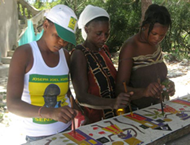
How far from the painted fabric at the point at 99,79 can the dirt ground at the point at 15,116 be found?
0.58 metres

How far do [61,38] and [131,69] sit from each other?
29.7 inches

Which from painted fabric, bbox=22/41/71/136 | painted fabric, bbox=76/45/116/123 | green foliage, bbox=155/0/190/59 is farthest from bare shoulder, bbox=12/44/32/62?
green foliage, bbox=155/0/190/59

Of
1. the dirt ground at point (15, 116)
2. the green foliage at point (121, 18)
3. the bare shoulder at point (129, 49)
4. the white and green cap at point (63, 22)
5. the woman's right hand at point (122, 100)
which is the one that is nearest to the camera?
the white and green cap at point (63, 22)

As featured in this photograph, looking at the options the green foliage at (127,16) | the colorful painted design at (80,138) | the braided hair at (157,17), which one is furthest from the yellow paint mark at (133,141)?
the green foliage at (127,16)

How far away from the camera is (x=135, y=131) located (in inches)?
55.7

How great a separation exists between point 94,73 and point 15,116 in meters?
2.51

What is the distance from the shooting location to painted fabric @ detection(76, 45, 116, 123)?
1704 mm

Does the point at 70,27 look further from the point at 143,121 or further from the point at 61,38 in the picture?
the point at 143,121

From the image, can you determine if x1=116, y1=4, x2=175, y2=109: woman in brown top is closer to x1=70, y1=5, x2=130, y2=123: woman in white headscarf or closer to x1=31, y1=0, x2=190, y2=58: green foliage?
x1=70, y1=5, x2=130, y2=123: woman in white headscarf

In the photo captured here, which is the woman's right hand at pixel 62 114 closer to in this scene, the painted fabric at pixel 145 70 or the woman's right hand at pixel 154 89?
the woman's right hand at pixel 154 89

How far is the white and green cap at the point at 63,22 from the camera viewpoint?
135 centimetres

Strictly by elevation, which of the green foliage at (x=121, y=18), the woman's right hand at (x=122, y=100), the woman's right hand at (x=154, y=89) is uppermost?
the green foliage at (x=121, y=18)

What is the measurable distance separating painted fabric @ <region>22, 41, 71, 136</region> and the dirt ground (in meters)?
0.15

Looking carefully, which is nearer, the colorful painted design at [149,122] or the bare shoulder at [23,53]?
the bare shoulder at [23,53]
